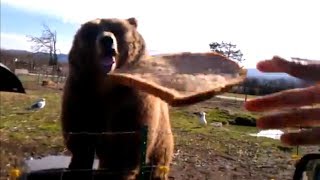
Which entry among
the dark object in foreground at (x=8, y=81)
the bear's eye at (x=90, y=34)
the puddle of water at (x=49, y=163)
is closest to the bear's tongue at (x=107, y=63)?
the bear's eye at (x=90, y=34)

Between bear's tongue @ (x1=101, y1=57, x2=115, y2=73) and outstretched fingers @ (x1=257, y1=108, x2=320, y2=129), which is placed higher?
bear's tongue @ (x1=101, y1=57, x2=115, y2=73)

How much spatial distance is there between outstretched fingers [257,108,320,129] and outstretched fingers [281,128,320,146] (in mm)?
25

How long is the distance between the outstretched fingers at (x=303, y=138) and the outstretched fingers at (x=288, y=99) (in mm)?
85

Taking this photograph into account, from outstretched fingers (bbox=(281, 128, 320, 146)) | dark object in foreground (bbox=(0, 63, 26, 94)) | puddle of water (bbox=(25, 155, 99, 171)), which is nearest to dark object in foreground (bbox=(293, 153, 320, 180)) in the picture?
outstretched fingers (bbox=(281, 128, 320, 146))

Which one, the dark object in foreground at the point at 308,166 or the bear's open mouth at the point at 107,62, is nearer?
the dark object in foreground at the point at 308,166

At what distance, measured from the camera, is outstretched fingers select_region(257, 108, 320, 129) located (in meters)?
1.62

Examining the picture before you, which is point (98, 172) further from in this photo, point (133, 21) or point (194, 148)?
point (194, 148)

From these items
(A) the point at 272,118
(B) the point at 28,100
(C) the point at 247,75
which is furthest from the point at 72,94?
(B) the point at 28,100

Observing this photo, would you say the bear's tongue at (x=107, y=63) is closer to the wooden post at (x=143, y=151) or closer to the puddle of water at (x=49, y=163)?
the wooden post at (x=143, y=151)

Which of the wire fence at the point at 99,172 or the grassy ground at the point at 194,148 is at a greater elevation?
the wire fence at the point at 99,172

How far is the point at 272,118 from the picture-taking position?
1.63 m

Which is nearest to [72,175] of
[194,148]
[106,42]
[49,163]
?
[106,42]

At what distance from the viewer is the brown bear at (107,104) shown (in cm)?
420

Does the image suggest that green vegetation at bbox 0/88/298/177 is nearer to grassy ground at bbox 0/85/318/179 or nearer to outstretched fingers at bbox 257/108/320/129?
grassy ground at bbox 0/85/318/179
